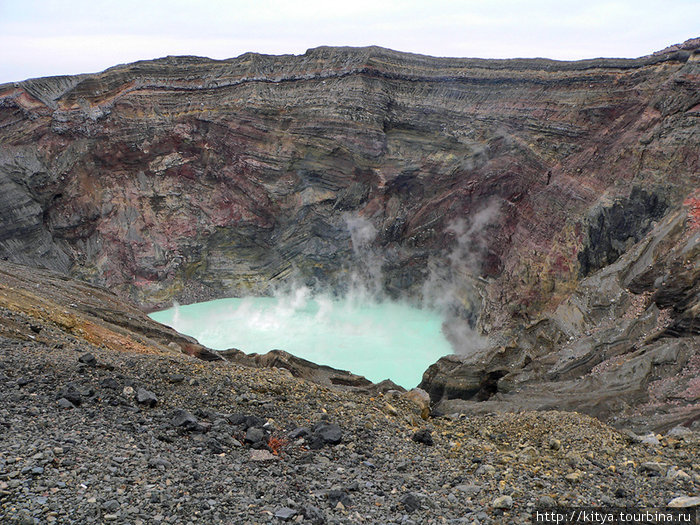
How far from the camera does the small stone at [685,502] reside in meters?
5.99

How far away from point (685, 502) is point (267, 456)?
511cm

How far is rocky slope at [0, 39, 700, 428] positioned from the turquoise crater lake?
4.21 ft

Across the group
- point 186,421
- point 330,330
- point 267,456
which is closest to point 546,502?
point 267,456

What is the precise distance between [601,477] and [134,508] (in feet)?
18.9

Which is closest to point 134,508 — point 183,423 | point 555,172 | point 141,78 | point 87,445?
point 87,445

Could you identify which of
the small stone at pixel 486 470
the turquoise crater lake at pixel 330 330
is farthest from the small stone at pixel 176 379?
the turquoise crater lake at pixel 330 330

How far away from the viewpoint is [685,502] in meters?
6.05

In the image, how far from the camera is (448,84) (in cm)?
2814

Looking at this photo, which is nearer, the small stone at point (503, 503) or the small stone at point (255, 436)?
the small stone at point (503, 503)

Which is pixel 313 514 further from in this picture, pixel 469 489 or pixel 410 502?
pixel 469 489

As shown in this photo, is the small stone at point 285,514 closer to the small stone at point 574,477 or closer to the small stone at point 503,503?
the small stone at point 503,503

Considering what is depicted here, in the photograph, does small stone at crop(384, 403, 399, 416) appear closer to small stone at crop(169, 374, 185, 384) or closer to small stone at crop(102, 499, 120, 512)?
small stone at crop(169, 374, 185, 384)

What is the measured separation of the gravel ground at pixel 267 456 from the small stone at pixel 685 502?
15cm

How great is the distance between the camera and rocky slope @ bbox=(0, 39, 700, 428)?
20609 millimetres
